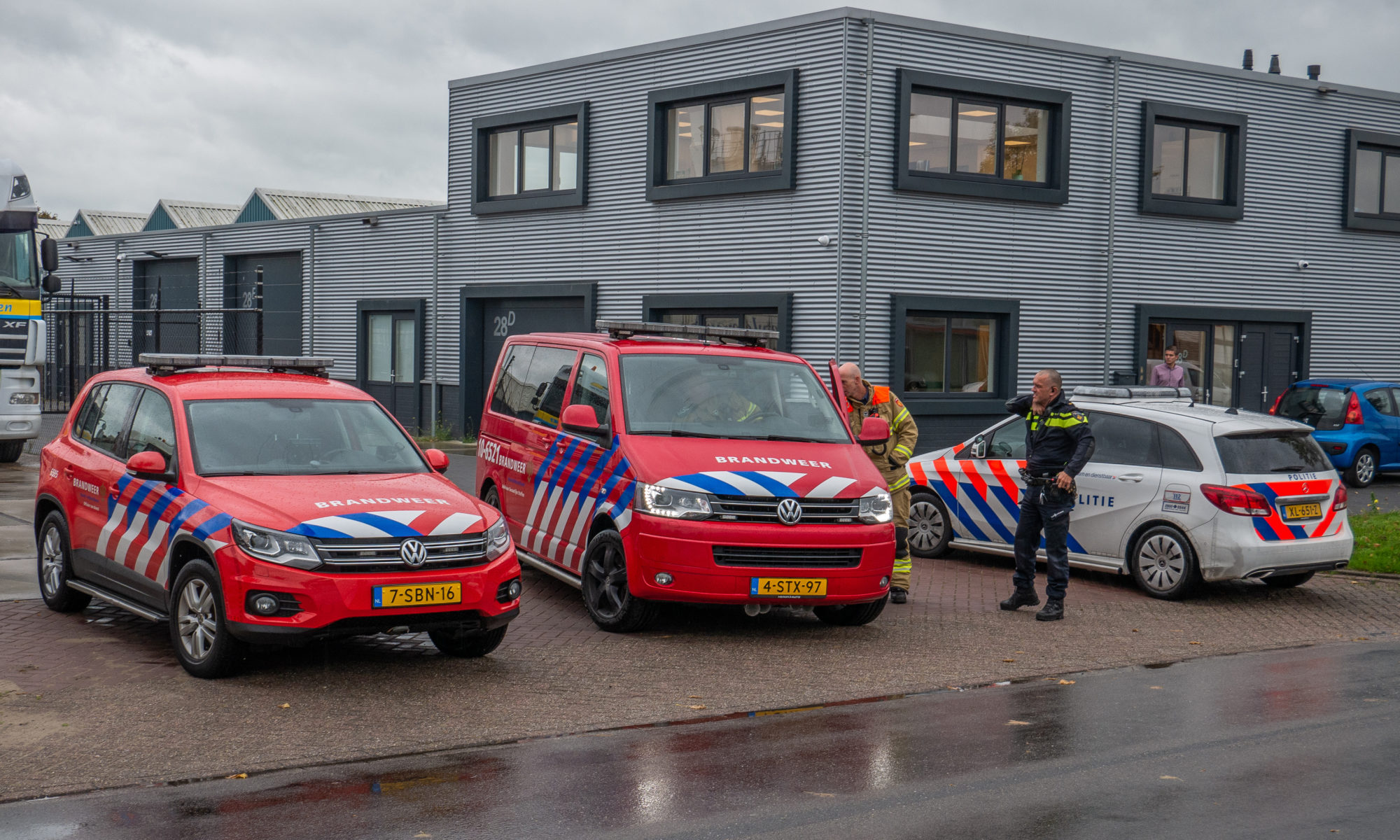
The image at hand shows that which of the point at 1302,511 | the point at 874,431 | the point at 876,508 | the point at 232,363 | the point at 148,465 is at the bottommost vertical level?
the point at 1302,511

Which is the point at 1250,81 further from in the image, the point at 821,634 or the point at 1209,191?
the point at 821,634

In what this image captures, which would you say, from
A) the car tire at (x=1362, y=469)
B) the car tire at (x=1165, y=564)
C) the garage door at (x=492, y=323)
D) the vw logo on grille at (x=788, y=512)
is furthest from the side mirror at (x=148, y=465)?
the car tire at (x=1362, y=469)

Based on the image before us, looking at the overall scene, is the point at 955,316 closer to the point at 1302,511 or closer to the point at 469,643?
the point at 1302,511

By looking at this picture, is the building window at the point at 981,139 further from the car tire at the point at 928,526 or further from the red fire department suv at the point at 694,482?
the red fire department suv at the point at 694,482

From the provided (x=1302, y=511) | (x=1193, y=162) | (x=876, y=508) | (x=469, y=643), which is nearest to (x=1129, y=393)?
(x=1302, y=511)

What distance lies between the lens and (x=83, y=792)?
221 inches

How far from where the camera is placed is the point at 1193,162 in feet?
71.6

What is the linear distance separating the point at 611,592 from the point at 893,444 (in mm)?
2803

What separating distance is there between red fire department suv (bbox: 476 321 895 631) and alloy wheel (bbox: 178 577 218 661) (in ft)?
8.45

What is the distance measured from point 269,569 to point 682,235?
14.3 meters

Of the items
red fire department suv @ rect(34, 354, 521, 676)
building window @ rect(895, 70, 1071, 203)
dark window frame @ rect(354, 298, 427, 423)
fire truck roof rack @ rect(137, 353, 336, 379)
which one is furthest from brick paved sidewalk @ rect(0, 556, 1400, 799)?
dark window frame @ rect(354, 298, 427, 423)

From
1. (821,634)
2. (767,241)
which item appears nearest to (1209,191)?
(767,241)

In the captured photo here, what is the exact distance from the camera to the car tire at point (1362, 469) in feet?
63.5

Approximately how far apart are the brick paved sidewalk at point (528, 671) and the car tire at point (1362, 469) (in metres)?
9.01
